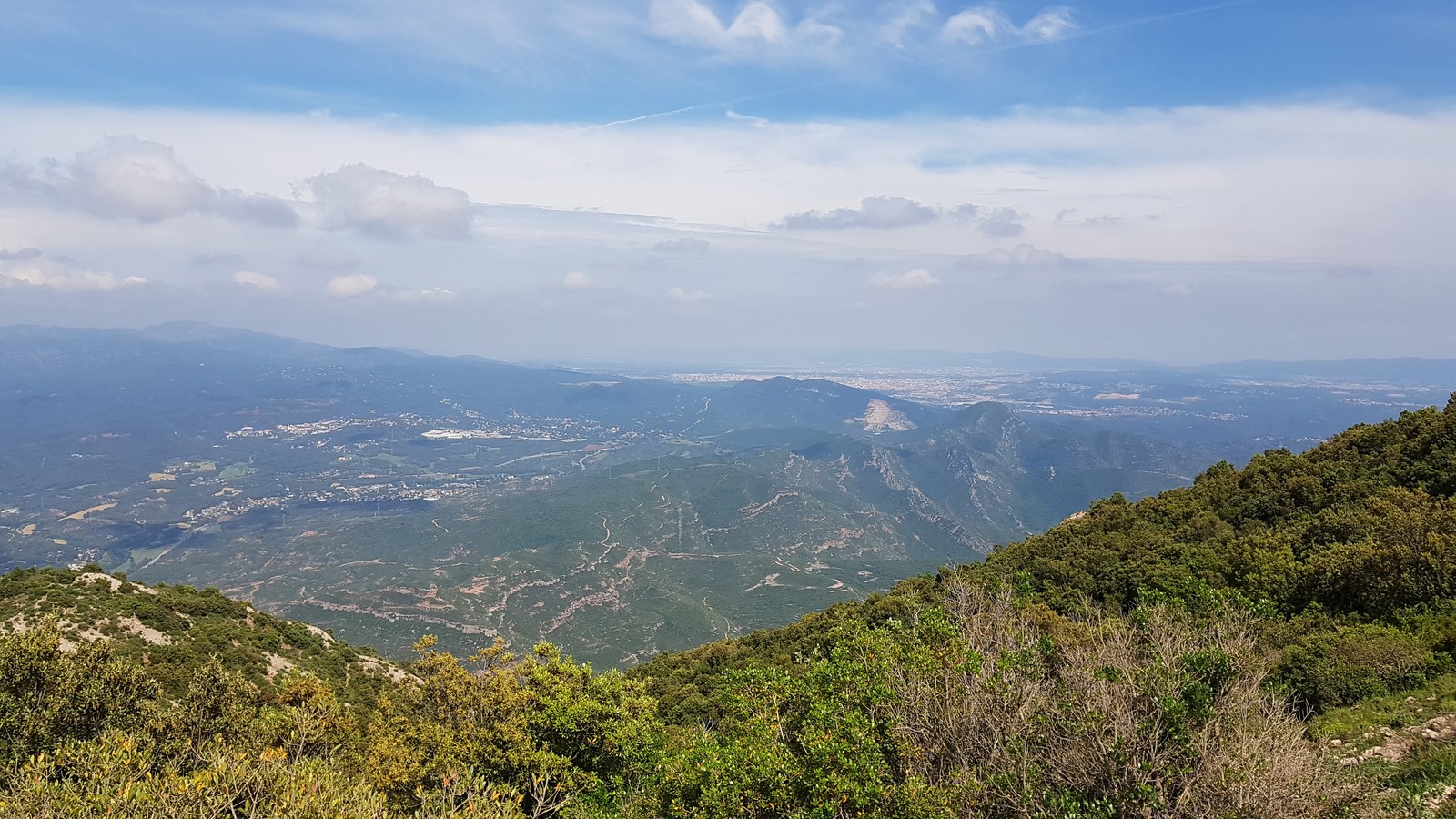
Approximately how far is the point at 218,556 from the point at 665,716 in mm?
158353

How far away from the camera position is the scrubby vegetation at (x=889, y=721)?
9.62 meters

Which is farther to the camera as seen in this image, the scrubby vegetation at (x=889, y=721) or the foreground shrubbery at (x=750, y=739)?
the scrubby vegetation at (x=889, y=721)

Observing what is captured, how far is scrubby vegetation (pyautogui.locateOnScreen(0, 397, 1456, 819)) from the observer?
379 inches

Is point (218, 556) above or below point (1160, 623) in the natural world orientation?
below

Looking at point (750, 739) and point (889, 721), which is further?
point (750, 739)

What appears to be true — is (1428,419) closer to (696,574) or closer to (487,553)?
(696,574)

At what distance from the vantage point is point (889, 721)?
12.5 m

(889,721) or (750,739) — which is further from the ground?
(889,721)

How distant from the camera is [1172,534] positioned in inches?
1484

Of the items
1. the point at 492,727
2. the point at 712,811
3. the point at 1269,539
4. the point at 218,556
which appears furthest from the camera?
the point at 218,556

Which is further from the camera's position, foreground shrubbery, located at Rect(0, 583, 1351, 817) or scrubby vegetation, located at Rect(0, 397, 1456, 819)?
scrubby vegetation, located at Rect(0, 397, 1456, 819)

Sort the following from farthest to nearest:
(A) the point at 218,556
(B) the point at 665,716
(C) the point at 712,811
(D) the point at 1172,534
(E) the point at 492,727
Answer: (A) the point at 218,556 → (D) the point at 1172,534 → (B) the point at 665,716 → (E) the point at 492,727 → (C) the point at 712,811

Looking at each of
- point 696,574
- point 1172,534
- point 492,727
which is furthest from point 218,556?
point 1172,534

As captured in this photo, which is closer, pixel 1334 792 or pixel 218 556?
A: pixel 1334 792
